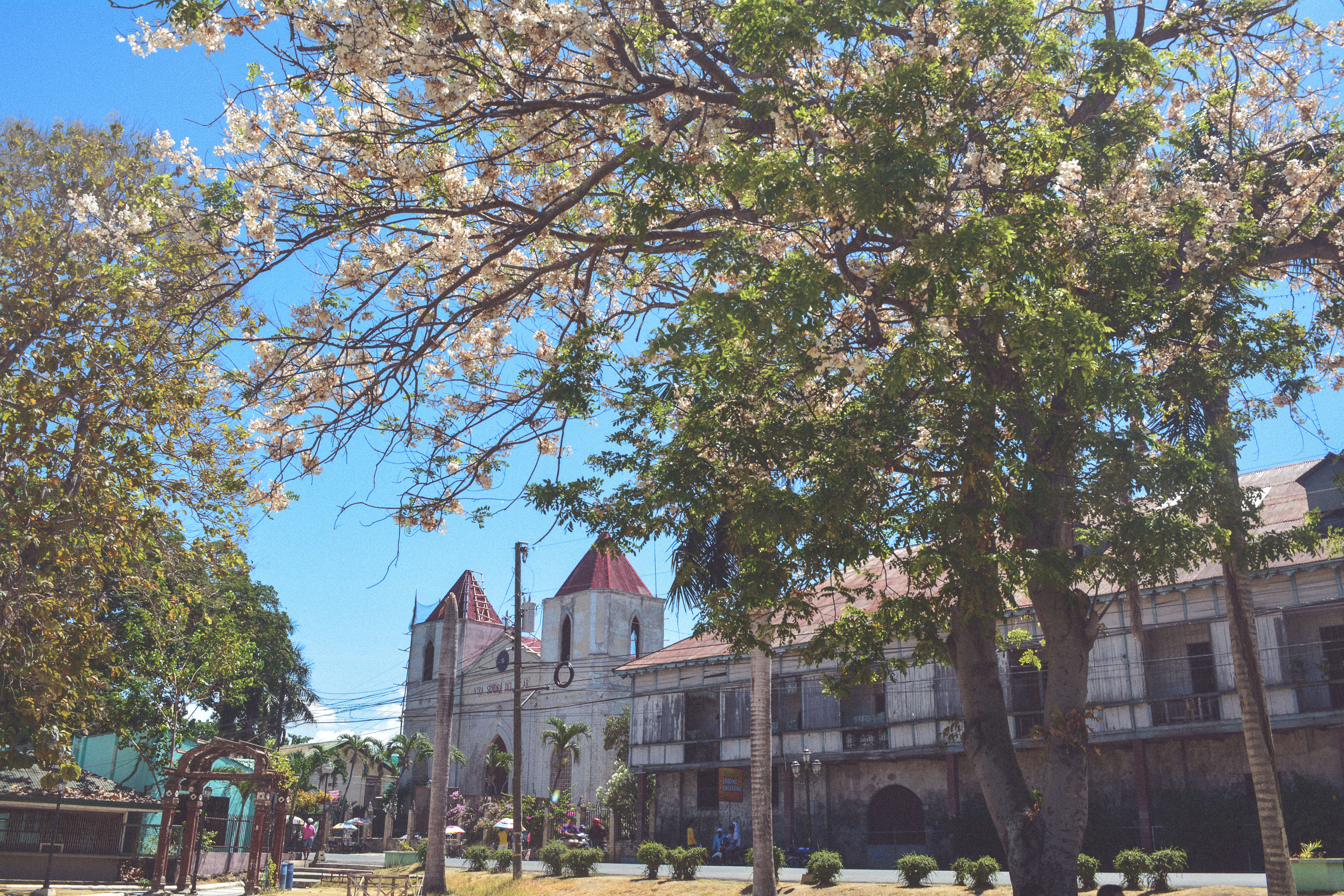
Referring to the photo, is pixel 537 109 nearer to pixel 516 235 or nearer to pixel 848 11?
pixel 516 235

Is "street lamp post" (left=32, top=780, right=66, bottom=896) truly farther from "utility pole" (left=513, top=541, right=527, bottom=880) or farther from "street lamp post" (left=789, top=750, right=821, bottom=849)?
"street lamp post" (left=789, top=750, right=821, bottom=849)

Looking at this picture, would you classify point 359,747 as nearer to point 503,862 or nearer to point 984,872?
point 503,862

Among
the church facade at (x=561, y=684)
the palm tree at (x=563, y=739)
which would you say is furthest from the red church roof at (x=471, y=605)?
the palm tree at (x=563, y=739)

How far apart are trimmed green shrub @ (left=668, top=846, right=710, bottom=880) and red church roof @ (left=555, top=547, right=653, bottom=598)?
29.0 meters

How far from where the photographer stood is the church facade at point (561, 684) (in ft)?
164

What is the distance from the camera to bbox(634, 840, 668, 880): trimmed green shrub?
24797 millimetres

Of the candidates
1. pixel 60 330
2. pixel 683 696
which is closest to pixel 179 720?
pixel 683 696

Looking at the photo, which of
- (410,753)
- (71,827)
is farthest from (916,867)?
(410,753)

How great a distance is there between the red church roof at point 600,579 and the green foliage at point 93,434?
140 ft

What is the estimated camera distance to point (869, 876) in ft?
77.2

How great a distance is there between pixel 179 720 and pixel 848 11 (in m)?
25.5

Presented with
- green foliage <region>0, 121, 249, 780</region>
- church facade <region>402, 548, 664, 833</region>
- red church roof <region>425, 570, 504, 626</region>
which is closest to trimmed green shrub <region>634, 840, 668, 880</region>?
green foliage <region>0, 121, 249, 780</region>

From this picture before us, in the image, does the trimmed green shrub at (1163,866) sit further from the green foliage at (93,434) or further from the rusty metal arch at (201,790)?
the rusty metal arch at (201,790)

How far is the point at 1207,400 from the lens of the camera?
8.73 metres
